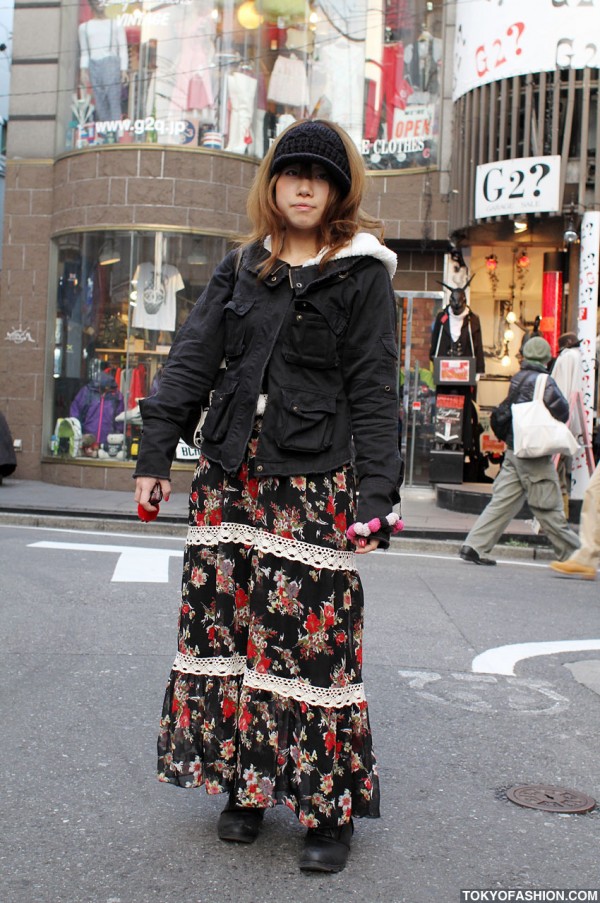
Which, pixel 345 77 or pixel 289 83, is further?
pixel 345 77

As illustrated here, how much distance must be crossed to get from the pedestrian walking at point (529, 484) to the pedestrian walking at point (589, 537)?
963mm

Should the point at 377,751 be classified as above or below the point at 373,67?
below

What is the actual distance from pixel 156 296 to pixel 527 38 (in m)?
5.89

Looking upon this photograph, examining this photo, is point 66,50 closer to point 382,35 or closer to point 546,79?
point 382,35

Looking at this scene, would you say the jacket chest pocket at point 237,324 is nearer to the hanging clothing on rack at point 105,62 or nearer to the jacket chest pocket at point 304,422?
Answer: the jacket chest pocket at point 304,422

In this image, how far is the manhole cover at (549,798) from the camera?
3.71 metres

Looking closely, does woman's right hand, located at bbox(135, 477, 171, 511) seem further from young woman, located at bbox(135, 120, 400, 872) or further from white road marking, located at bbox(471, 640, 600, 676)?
white road marking, located at bbox(471, 640, 600, 676)

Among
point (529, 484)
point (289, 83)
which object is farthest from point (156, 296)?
point (529, 484)

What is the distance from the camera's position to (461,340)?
49.3 feet

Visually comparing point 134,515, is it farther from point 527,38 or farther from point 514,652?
point 514,652

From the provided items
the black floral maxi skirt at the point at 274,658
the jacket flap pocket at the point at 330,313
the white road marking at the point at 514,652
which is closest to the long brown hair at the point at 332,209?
the jacket flap pocket at the point at 330,313

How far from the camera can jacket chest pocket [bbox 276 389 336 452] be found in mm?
3223

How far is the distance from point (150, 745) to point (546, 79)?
11.6 meters

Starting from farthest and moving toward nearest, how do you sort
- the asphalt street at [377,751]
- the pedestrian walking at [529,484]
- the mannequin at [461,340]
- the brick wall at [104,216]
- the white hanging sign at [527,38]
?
the brick wall at [104,216]
the mannequin at [461,340]
the white hanging sign at [527,38]
the pedestrian walking at [529,484]
the asphalt street at [377,751]
